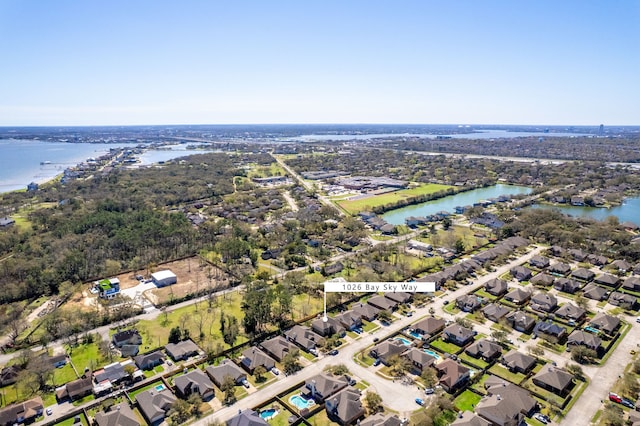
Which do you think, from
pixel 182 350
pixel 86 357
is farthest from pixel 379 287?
pixel 86 357

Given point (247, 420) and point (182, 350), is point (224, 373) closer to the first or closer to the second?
point (182, 350)

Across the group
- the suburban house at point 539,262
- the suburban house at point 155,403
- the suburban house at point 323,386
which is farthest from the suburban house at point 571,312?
the suburban house at point 155,403

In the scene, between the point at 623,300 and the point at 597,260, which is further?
the point at 597,260

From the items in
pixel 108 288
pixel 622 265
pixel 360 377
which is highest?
pixel 622 265

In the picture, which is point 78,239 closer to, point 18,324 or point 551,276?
point 18,324

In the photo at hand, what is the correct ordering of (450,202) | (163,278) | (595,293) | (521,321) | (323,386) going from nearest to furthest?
(323,386)
(521,321)
(595,293)
(163,278)
(450,202)

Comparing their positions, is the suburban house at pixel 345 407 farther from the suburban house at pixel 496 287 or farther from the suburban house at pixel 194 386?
the suburban house at pixel 496 287
